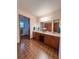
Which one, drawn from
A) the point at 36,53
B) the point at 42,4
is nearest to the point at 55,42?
the point at 36,53

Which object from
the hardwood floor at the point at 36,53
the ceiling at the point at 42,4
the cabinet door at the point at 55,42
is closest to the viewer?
the hardwood floor at the point at 36,53

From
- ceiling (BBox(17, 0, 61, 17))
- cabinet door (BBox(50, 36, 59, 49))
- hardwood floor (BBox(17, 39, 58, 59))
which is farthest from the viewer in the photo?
ceiling (BBox(17, 0, 61, 17))

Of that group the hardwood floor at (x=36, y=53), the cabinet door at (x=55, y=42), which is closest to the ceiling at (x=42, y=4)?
the cabinet door at (x=55, y=42)

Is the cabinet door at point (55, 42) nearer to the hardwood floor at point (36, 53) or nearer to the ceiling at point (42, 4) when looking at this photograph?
the hardwood floor at point (36, 53)

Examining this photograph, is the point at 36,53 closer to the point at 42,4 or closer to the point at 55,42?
the point at 55,42

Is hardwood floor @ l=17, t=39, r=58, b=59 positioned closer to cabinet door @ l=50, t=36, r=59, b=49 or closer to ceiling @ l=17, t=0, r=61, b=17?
cabinet door @ l=50, t=36, r=59, b=49

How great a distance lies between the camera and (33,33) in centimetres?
860

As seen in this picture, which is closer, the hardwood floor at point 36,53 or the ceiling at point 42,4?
the hardwood floor at point 36,53

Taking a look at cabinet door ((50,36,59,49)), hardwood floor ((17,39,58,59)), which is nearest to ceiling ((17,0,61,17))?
cabinet door ((50,36,59,49))

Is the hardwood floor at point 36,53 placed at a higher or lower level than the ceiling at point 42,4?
lower

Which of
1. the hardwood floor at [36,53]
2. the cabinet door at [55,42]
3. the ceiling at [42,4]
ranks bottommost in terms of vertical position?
the hardwood floor at [36,53]
